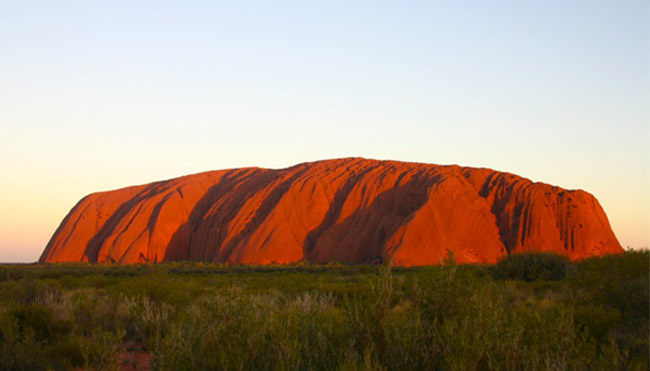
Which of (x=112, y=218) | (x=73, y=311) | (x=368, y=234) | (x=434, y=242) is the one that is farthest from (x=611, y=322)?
(x=112, y=218)

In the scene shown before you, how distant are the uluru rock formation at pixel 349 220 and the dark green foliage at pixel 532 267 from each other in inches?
698

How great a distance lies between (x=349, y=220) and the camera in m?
47.2

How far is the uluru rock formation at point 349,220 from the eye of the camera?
1743 inches

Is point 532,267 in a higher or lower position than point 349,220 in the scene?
lower

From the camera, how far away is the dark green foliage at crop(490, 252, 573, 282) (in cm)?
2236

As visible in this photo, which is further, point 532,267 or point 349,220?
point 349,220

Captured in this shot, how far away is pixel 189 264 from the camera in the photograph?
45156mm

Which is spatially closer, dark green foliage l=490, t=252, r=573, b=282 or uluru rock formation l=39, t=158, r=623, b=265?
dark green foliage l=490, t=252, r=573, b=282

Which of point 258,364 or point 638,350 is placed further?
point 638,350

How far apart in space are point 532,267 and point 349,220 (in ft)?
82.5

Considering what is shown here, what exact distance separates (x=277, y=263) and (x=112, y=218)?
22.6 metres

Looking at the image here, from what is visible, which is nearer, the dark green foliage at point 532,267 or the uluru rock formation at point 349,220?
the dark green foliage at point 532,267

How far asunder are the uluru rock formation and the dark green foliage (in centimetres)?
1774

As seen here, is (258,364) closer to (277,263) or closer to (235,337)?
(235,337)
